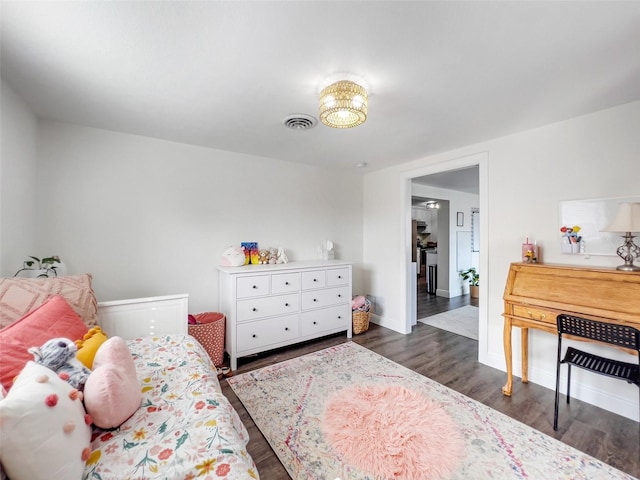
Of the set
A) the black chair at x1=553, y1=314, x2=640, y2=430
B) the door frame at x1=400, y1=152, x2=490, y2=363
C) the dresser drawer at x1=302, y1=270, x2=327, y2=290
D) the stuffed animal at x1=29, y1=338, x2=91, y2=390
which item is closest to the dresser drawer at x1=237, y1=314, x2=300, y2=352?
the dresser drawer at x1=302, y1=270, x2=327, y2=290

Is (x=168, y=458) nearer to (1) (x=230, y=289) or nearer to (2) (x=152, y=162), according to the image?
(1) (x=230, y=289)

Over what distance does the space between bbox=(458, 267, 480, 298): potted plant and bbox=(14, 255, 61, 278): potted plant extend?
21.2 ft

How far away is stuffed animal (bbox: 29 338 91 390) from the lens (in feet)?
3.48

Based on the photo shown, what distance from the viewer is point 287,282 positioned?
3.11 meters

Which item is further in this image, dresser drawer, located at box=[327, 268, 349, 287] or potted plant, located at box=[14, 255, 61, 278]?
dresser drawer, located at box=[327, 268, 349, 287]

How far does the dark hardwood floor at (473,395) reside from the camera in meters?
1.70

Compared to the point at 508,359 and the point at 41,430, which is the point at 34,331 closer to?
the point at 41,430

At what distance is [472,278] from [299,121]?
17.9 ft

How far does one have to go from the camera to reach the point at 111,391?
1051 mm

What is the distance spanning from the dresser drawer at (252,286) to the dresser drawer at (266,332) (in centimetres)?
31

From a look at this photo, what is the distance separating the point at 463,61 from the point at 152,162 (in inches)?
111

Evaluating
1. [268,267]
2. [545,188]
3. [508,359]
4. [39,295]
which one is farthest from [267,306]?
[545,188]

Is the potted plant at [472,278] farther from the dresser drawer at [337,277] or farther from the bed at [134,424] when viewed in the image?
the bed at [134,424]

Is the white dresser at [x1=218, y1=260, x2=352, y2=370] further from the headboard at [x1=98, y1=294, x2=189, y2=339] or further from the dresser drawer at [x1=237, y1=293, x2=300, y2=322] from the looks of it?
the headboard at [x1=98, y1=294, x2=189, y2=339]
